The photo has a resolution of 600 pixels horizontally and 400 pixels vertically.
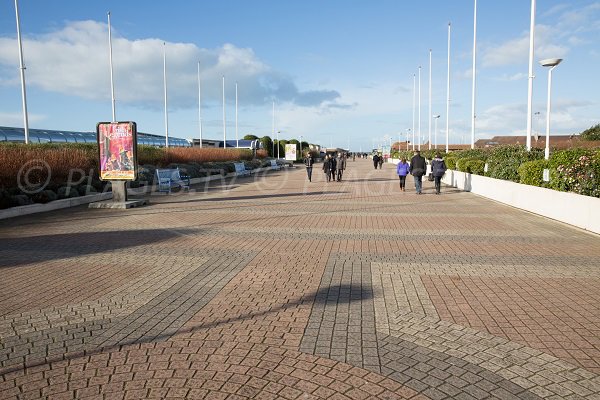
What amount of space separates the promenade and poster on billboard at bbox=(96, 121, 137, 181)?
428 centimetres

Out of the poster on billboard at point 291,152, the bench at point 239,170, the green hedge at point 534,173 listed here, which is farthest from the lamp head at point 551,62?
the poster on billboard at point 291,152

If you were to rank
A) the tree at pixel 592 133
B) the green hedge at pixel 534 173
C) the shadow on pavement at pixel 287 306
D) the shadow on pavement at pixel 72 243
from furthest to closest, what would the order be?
the tree at pixel 592 133 < the green hedge at pixel 534 173 < the shadow on pavement at pixel 72 243 < the shadow on pavement at pixel 287 306

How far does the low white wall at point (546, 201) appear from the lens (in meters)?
9.74

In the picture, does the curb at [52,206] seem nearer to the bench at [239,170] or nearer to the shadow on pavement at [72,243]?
the shadow on pavement at [72,243]

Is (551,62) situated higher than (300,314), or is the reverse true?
(551,62)

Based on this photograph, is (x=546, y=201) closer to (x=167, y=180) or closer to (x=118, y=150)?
(x=118, y=150)

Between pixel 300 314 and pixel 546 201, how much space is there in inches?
383

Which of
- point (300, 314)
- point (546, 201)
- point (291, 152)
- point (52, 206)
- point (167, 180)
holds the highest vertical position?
point (291, 152)

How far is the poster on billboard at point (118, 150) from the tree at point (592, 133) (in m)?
65.2

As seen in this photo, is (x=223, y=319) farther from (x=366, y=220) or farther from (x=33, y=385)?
(x=366, y=220)

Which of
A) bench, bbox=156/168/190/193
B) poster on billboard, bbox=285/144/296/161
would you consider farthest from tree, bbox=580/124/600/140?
bench, bbox=156/168/190/193

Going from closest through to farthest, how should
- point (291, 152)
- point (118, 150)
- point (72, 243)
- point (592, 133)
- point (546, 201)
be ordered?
point (72, 243), point (546, 201), point (118, 150), point (291, 152), point (592, 133)

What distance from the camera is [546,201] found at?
11.9 m

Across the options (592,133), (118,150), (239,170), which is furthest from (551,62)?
(592,133)
